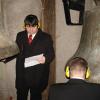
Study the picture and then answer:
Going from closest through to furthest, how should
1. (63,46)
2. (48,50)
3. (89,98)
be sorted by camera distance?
(89,98) < (48,50) < (63,46)

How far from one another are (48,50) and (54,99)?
1251 mm

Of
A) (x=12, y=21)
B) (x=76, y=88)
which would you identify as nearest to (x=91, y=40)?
(x=76, y=88)

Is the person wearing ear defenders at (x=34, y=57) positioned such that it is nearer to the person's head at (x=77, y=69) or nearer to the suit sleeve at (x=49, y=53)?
the suit sleeve at (x=49, y=53)

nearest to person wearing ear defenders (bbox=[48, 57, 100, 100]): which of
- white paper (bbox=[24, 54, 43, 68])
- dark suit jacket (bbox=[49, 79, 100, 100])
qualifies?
dark suit jacket (bbox=[49, 79, 100, 100])

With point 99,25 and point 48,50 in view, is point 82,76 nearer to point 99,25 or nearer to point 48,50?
point 99,25

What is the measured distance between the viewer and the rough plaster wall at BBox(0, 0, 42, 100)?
4750 millimetres

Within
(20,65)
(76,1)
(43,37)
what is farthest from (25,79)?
(76,1)

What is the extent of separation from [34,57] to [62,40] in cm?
71

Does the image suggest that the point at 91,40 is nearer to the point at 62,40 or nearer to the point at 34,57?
the point at 34,57

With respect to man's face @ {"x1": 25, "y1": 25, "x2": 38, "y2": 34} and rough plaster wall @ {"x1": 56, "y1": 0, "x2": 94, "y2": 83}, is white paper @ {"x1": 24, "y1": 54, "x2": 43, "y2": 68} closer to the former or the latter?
man's face @ {"x1": 25, "y1": 25, "x2": 38, "y2": 34}

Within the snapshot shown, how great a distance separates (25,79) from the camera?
4.23 meters

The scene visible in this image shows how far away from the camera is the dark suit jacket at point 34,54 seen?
4145mm

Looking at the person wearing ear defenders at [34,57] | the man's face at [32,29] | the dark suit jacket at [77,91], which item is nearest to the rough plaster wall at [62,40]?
the person wearing ear defenders at [34,57]

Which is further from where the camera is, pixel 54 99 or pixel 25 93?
pixel 25 93
